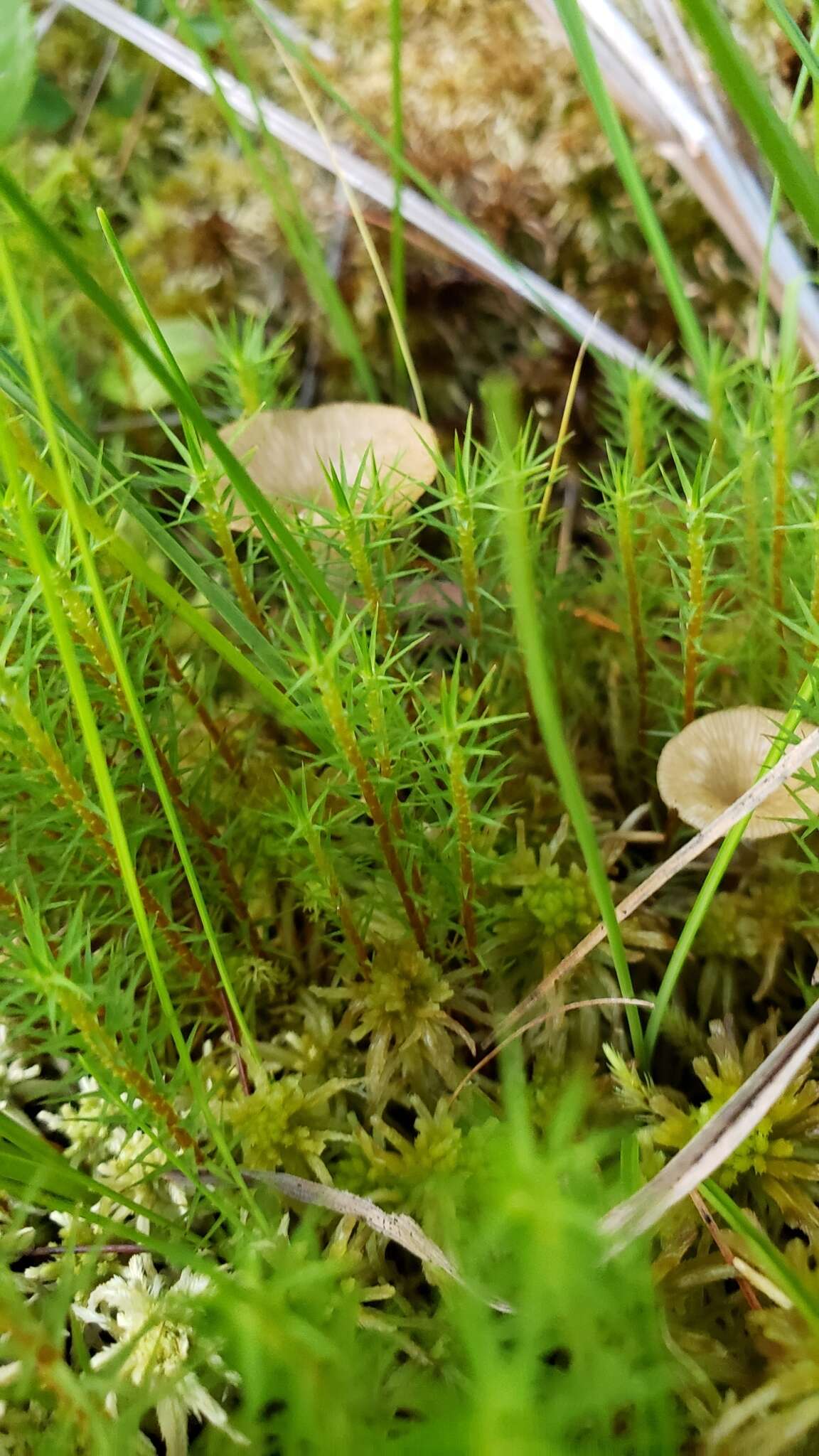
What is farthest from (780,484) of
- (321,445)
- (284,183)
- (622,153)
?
(284,183)

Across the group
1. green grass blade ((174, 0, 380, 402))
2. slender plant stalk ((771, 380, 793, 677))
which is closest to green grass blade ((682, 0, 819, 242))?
slender plant stalk ((771, 380, 793, 677))

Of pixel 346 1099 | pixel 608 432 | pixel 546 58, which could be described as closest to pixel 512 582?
pixel 346 1099

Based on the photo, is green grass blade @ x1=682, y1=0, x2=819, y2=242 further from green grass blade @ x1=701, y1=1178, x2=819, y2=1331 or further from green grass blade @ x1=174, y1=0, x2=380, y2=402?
green grass blade @ x1=701, y1=1178, x2=819, y2=1331

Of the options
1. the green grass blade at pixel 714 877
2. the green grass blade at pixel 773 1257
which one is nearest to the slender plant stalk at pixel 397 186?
the green grass blade at pixel 714 877

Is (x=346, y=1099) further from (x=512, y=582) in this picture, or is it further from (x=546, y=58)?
(x=546, y=58)

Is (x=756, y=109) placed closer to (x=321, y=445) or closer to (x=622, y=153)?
(x=622, y=153)

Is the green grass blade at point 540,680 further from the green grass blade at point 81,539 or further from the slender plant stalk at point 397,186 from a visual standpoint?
the slender plant stalk at point 397,186

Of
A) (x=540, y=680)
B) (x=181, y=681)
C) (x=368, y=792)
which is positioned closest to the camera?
(x=540, y=680)
